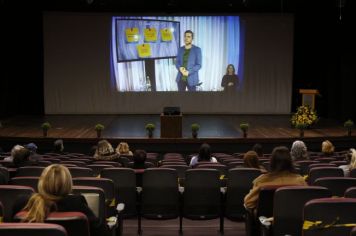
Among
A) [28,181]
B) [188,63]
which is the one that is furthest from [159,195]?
[188,63]

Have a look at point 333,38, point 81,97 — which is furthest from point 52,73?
point 333,38

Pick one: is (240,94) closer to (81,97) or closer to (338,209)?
(81,97)

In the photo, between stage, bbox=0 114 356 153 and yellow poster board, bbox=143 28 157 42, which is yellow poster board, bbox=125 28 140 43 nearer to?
yellow poster board, bbox=143 28 157 42

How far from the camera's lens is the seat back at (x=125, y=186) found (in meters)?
5.84

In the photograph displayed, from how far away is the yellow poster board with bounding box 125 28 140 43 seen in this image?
65.5 ft

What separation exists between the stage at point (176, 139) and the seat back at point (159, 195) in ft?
26.3

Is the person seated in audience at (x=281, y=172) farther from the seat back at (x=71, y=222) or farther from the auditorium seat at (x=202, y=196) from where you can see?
the seat back at (x=71, y=222)

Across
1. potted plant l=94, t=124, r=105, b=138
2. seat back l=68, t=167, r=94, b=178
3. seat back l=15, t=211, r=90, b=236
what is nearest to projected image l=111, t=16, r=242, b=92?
potted plant l=94, t=124, r=105, b=138

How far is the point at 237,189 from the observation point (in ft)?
19.3

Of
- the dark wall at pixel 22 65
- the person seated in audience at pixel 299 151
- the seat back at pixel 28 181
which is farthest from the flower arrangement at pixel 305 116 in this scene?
the seat back at pixel 28 181

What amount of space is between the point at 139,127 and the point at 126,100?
455cm

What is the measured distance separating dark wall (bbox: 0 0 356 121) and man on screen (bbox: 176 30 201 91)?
1323 mm

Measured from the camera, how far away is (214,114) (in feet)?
70.3

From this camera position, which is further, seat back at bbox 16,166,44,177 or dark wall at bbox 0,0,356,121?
dark wall at bbox 0,0,356,121
